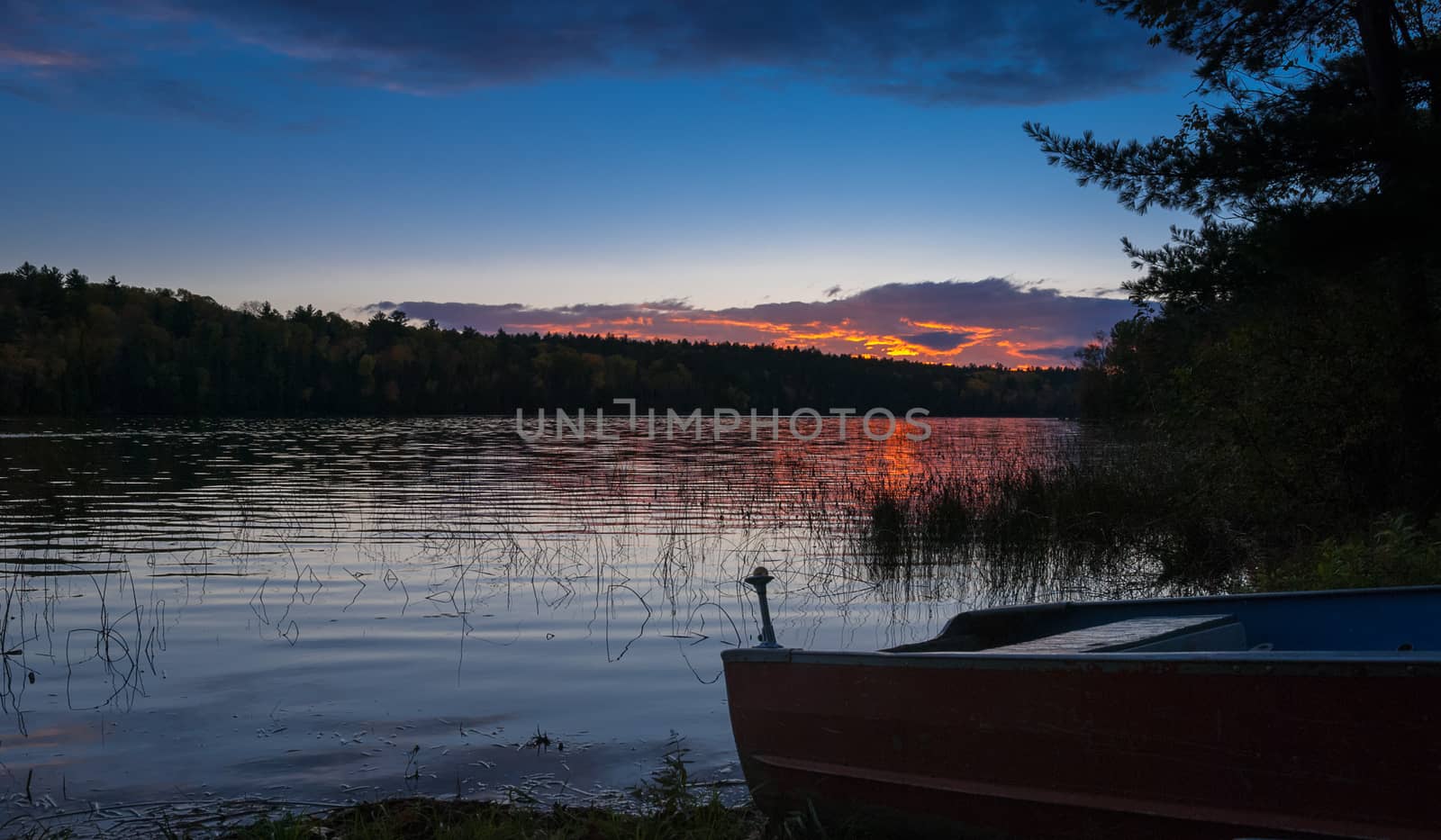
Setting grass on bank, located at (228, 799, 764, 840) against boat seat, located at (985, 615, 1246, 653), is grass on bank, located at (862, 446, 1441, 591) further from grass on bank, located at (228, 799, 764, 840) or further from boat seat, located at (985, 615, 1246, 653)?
grass on bank, located at (228, 799, 764, 840)

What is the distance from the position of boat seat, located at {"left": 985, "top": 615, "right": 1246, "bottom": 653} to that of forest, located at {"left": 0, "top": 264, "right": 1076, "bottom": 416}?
304 feet

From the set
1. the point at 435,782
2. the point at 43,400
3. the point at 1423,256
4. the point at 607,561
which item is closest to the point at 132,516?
the point at 607,561

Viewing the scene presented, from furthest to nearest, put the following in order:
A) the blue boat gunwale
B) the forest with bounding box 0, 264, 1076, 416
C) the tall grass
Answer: the forest with bounding box 0, 264, 1076, 416 → the tall grass → the blue boat gunwale

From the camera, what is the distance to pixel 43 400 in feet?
271

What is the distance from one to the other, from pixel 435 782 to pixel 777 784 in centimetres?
214

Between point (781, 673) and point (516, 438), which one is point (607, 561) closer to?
point (781, 673)

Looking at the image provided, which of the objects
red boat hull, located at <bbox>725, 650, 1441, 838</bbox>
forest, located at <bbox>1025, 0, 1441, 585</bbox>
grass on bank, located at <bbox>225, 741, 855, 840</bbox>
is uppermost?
forest, located at <bbox>1025, 0, 1441, 585</bbox>

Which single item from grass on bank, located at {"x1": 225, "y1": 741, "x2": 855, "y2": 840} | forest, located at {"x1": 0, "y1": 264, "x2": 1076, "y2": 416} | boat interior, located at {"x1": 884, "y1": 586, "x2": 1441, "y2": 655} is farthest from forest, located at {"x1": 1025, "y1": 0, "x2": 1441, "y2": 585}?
forest, located at {"x1": 0, "y1": 264, "x2": 1076, "y2": 416}

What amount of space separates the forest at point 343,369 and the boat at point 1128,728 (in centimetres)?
9195

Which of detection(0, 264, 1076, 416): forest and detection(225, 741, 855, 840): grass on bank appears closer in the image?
detection(225, 741, 855, 840): grass on bank

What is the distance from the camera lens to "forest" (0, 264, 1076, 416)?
302 feet

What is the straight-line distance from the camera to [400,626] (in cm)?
1038

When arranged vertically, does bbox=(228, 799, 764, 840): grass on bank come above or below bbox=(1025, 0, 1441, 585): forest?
below

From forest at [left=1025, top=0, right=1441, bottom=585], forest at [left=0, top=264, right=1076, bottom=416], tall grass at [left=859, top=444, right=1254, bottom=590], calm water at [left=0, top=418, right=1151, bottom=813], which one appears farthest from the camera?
forest at [left=0, top=264, right=1076, bottom=416]
